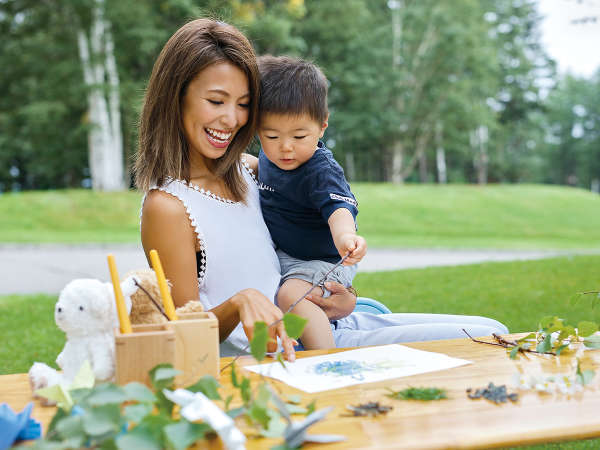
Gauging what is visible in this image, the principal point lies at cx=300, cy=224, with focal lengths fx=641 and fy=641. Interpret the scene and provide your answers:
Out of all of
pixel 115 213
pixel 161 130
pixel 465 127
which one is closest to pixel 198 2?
pixel 115 213

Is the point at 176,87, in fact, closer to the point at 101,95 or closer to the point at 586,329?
the point at 586,329

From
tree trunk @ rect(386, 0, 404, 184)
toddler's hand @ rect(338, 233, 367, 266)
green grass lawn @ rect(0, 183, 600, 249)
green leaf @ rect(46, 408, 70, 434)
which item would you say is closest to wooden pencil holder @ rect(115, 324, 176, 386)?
green leaf @ rect(46, 408, 70, 434)

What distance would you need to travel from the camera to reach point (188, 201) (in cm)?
211

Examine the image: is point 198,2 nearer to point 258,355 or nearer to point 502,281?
point 502,281

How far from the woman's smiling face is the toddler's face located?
138 millimetres

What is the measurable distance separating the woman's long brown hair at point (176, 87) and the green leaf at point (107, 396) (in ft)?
3.78

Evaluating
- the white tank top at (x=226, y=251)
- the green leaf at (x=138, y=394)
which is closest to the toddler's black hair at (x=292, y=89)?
the white tank top at (x=226, y=251)

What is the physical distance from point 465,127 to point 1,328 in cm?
2732

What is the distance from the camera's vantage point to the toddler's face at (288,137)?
2248mm

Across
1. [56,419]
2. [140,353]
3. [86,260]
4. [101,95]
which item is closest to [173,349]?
[140,353]

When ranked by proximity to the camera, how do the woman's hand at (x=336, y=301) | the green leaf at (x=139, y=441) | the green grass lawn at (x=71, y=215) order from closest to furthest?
the green leaf at (x=139, y=441), the woman's hand at (x=336, y=301), the green grass lawn at (x=71, y=215)

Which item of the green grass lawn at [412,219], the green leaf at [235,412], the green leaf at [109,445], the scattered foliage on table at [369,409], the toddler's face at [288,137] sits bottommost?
the green grass lawn at [412,219]

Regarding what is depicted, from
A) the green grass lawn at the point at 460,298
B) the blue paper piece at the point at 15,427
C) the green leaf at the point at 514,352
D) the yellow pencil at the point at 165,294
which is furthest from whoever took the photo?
the green grass lawn at the point at 460,298

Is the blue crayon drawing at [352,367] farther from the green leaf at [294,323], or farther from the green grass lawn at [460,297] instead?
the green grass lawn at [460,297]
